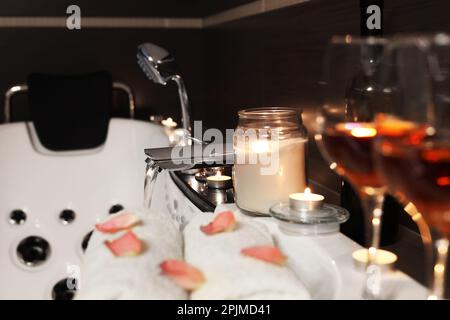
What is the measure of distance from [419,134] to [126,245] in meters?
0.29

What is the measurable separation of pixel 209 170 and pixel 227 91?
0.82 meters

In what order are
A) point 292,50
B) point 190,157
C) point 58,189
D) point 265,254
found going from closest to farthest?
1. point 265,254
2. point 190,157
3. point 292,50
4. point 58,189

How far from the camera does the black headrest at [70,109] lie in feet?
6.36

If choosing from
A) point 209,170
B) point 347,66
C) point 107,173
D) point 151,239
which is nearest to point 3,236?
point 107,173

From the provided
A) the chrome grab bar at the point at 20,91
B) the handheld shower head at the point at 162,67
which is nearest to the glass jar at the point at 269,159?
the handheld shower head at the point at 162,67

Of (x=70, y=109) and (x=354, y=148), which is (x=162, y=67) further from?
(x=354, y=148)

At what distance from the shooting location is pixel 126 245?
533mm

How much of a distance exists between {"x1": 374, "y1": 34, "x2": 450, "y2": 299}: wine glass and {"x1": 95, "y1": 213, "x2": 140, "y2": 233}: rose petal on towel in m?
0.28

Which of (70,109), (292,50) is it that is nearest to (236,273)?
(292,50)

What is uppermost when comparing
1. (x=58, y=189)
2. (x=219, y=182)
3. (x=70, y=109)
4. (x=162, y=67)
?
(x=162, y=67)

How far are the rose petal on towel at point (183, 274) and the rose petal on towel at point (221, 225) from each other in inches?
3.7

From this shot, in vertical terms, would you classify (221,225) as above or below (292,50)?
below

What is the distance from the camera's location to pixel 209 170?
1.30m

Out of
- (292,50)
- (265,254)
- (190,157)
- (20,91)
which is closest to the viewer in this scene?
(265,254)
